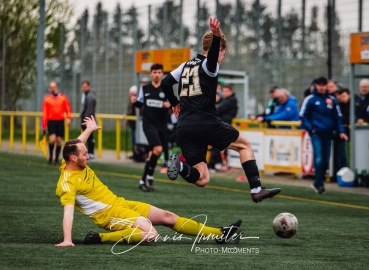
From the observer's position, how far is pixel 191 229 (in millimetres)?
9047

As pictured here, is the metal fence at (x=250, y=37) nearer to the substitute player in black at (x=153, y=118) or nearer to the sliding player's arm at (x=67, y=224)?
the substitute player in black at (x=153, y=118)

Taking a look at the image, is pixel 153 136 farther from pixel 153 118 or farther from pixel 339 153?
pixel 339 153

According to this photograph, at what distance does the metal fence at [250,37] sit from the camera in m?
25.0

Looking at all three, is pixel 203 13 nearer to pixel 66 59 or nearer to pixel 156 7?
pixel 156 7

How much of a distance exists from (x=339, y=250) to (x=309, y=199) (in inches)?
223

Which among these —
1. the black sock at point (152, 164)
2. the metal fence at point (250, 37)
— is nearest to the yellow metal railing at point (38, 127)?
the metal fence at point (250, 37)

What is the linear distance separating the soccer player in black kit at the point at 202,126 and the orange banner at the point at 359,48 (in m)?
7.61

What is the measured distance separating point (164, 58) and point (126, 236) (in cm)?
1410

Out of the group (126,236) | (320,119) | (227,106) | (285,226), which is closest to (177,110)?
(285,226)

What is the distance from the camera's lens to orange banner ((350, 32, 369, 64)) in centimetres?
1675

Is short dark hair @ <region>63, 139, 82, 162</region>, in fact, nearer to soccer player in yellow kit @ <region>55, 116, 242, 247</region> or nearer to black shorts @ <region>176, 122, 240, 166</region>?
soccer player in yellow kit @ <region>55, 116, 242, 247</region>

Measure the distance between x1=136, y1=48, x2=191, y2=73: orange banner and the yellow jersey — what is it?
41.9 feet

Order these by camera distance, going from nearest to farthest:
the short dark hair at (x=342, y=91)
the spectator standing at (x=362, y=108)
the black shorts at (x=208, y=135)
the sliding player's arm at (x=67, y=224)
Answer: the sliding player's arm at (x=67, y=224) → the black shorts at (x=208, y=135) → the spectator standing at (x=362, y=108) → the short dark hair at (x=342, y=91)

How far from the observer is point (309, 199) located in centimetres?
1445
